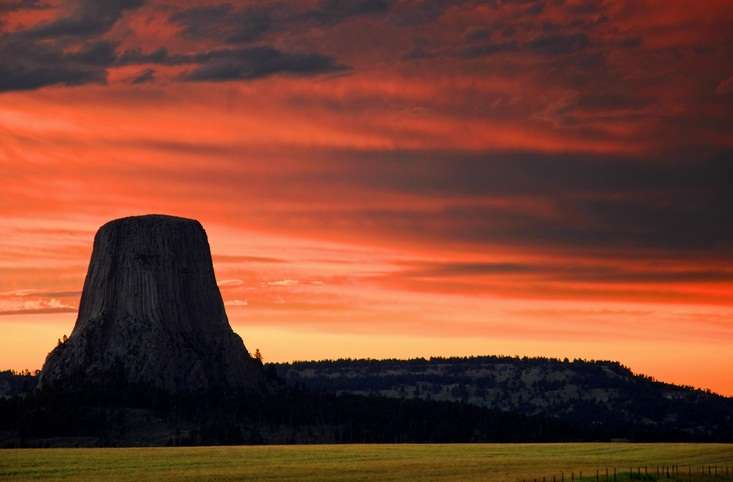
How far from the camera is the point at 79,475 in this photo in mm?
96188

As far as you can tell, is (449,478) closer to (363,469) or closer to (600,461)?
(363,469)

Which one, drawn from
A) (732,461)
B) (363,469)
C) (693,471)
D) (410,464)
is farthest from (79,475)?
(732,461)

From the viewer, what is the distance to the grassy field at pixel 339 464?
9612 cm

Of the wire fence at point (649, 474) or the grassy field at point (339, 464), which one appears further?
the grassy field at point (339, 464)

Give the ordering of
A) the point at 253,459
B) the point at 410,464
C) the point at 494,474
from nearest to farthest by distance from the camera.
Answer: the point at 494,474, the point at 410,464, the point at 253,459

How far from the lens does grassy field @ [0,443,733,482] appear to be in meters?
96.1

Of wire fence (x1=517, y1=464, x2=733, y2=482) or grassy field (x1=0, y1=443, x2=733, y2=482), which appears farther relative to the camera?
grassy field (x1=0, y1=443, x2=733, y2=482)

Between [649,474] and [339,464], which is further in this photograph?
[339,464]

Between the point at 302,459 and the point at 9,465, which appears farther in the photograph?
the point at 302,459

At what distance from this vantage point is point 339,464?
11556 centimetres

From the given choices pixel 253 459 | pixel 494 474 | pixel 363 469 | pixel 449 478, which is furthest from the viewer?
pixel 253 459

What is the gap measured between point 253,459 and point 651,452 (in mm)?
55657

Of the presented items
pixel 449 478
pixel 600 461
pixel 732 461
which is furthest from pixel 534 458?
pixel 449 478

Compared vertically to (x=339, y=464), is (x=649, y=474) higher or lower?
lower
